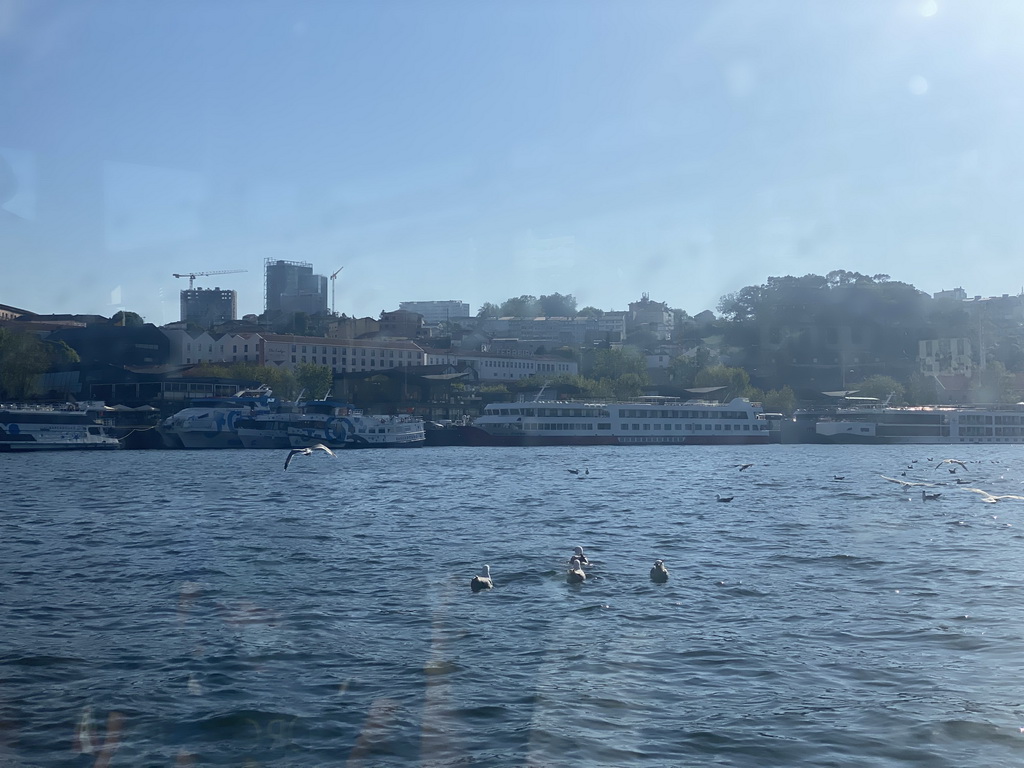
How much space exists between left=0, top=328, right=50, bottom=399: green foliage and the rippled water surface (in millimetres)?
50091

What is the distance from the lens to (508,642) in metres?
10.1

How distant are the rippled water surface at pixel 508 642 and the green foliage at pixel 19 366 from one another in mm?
50091

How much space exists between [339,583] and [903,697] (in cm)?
Result: 744

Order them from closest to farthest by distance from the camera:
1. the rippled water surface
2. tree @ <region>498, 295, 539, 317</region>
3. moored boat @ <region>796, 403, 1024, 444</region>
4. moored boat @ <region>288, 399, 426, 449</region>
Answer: the rippled water surface
moored boat @ <region>288, 399, 426, 449</region>
moored boat @ <region>796, 403, 1024, 444</region>
tree @ <region>498, 295, 539, 317</region>

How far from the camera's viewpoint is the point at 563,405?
69438 millimetres

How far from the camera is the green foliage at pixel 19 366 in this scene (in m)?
66.0

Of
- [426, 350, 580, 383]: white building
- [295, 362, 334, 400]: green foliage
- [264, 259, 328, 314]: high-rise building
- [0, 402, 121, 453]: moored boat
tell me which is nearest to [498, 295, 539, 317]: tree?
[264, 259, 328, 314]: high-rise building

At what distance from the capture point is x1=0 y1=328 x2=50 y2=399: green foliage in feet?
217

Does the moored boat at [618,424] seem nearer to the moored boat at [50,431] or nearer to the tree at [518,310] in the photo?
the moored boat at [50,431]

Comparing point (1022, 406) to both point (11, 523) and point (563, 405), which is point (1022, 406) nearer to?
point (563, 405)

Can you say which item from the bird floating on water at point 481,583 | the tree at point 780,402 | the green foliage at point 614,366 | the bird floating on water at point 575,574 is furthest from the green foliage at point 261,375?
the bird floating on water at point 481,583

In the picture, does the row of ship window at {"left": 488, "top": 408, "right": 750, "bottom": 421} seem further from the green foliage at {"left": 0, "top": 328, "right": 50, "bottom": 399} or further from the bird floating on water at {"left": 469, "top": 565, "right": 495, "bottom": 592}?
the bird floating on water at {"left": 469, "top": 565, "right": 495, "bottom": 592}

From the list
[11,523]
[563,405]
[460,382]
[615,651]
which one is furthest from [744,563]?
[460,382]

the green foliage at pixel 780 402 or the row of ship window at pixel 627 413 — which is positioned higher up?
the green foliage at pixel 780 402
